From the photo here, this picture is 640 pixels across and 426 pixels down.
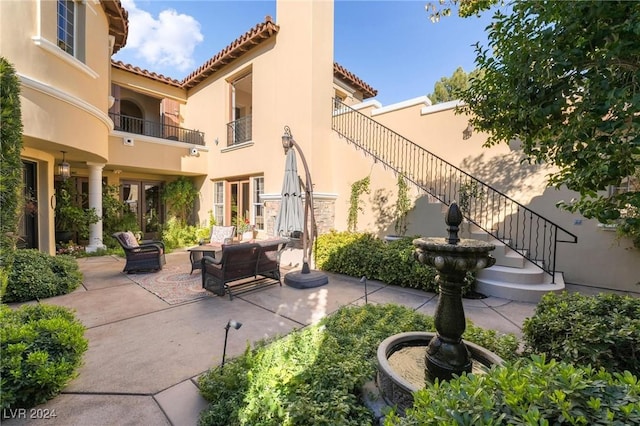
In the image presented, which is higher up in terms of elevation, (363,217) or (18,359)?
(363,217)

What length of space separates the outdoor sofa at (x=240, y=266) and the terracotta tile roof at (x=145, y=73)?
30.4 ft

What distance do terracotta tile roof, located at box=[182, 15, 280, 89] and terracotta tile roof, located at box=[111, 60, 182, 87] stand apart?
1.28 feet

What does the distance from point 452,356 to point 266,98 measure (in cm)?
921

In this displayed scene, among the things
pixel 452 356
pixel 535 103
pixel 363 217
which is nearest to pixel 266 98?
pixel 363 217

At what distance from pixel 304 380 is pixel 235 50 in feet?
34.9

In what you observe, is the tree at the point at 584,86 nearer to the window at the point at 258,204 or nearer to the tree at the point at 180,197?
the window at the point at 258,204

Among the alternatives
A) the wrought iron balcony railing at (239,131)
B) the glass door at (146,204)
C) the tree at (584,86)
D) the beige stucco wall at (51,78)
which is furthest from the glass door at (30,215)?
the tree at (584,86)

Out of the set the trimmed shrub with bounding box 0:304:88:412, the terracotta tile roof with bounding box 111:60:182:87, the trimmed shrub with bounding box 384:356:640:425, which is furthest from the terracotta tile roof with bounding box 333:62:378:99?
the trimmed shrub with bounding box 384:356:640:425

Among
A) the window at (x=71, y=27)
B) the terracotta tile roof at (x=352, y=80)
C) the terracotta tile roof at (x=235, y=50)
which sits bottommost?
the window at (x=71, y=27)

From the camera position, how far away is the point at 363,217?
27.0 feet

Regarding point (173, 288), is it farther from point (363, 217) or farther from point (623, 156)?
point (623, 156)

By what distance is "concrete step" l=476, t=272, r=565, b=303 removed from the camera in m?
4.95

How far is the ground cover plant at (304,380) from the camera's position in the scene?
1902 mm

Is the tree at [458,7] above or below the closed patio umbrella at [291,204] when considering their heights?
above
